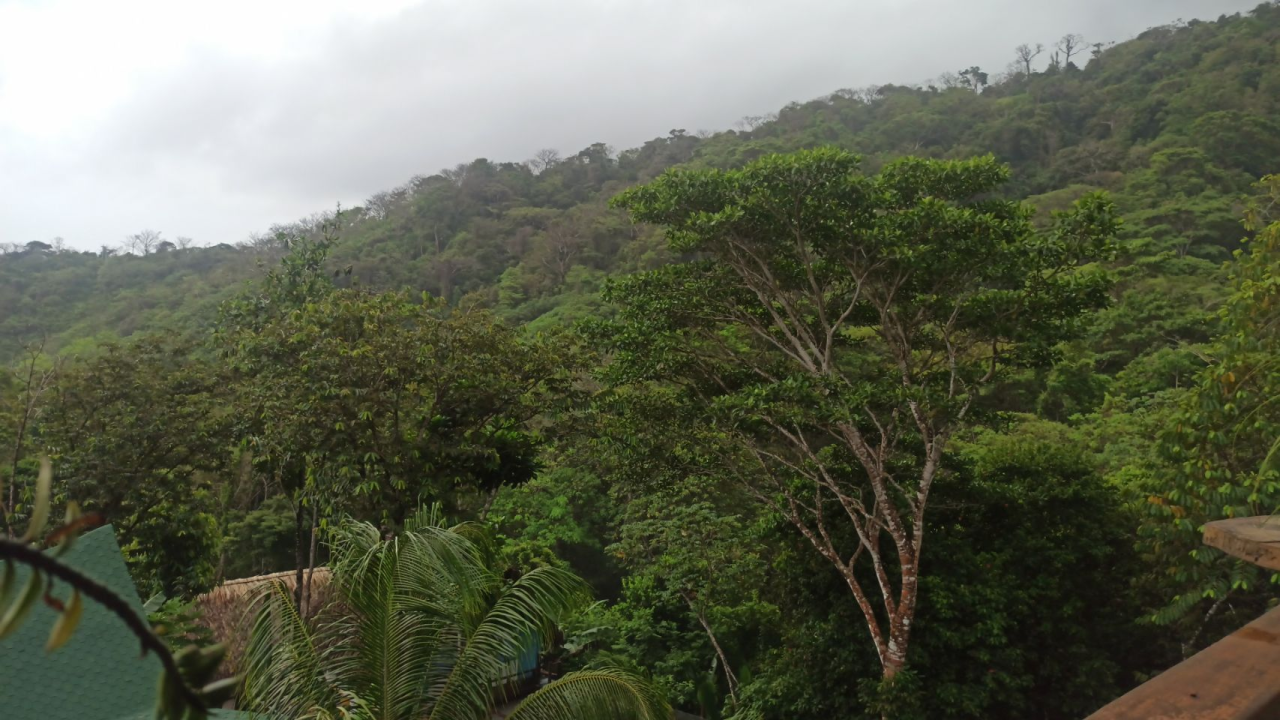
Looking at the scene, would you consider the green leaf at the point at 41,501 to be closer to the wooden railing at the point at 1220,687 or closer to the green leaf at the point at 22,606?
the green leaf at the point at 22,606

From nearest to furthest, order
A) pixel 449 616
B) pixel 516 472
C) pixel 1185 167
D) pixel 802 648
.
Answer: pixel 449 616, pixel 802 648, pixel 516 472, pixel 1185 167

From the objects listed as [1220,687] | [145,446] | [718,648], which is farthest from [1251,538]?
[145,446]

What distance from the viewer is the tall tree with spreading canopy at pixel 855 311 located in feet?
20.9

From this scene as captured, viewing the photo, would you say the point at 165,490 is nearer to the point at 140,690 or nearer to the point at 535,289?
the point at 140,690

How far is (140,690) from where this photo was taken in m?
3.59

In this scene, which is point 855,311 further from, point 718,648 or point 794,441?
point 718,648

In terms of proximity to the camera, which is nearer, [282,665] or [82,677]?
[282,665]

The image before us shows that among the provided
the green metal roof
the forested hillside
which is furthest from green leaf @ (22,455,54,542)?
the forested hillside

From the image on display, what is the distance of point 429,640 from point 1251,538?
11.5ft

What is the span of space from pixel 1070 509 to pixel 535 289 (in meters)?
21.1

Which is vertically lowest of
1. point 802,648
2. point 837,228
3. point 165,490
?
point 802,648

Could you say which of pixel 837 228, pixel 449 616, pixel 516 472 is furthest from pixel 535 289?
pixel 449 616

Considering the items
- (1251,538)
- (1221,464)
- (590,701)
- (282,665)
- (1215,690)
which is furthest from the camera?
(1221,464)

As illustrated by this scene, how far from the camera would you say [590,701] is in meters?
3.87
